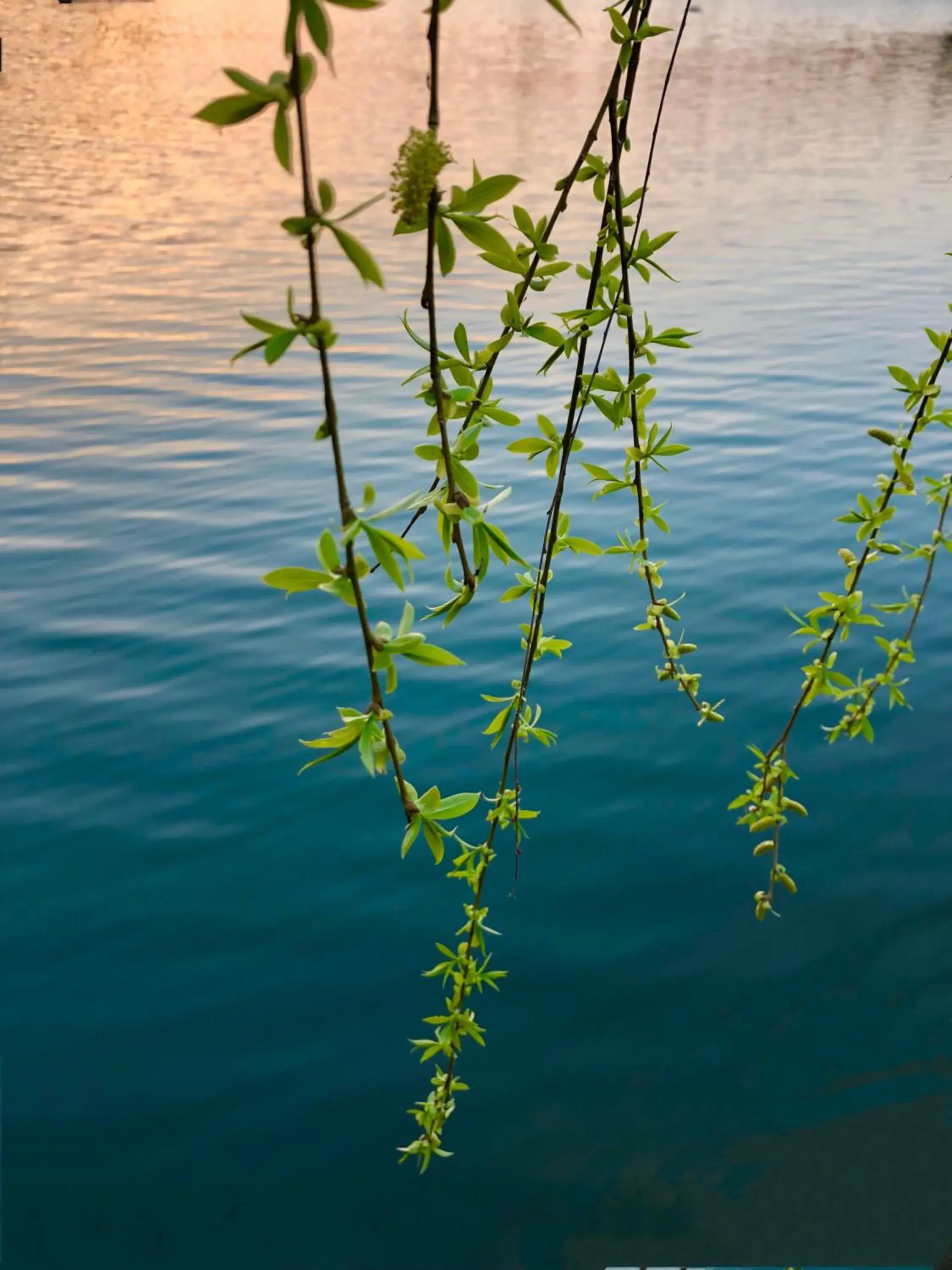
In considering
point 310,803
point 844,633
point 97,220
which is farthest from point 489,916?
point 97,220

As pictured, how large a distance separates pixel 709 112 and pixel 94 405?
120 ft

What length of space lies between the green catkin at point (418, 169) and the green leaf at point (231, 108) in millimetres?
107

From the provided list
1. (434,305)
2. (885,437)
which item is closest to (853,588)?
(885,437)

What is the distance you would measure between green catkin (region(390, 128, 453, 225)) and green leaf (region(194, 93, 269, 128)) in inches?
4.2

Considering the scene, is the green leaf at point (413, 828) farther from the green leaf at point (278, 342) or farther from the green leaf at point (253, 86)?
the green leaf at point (253, 86)

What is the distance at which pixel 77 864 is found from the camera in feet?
13.8

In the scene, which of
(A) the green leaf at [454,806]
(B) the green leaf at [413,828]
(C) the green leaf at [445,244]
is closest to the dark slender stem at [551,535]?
(A) the green leaf at [454,806]

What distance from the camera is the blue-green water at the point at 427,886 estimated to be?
3041 millimetres

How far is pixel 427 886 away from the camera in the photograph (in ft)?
13.4

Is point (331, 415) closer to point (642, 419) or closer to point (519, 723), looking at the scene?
point (519, 723)

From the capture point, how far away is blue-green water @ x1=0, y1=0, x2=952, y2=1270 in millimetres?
3041

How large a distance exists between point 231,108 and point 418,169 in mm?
143

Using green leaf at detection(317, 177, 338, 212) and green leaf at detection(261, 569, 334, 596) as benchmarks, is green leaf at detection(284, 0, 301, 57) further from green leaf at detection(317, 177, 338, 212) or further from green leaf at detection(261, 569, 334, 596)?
green leaf at detection(261, 569, 334, 596)

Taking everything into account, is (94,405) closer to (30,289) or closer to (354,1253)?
(30,289)
